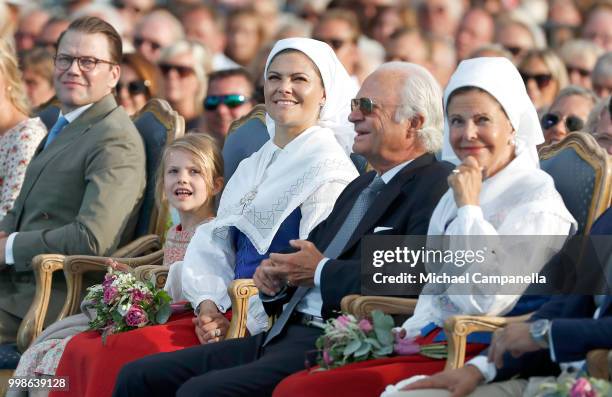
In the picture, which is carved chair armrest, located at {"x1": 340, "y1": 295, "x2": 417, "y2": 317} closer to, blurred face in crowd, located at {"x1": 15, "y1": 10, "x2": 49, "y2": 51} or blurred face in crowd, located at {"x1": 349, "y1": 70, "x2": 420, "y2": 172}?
blurred face in crowd, located at {"x1": 349, "y1": 70, "x2": 420, "y2": 172}

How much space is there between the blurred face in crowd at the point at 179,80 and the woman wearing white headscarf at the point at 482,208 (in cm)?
471

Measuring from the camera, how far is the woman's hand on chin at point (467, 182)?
5137 millimetres

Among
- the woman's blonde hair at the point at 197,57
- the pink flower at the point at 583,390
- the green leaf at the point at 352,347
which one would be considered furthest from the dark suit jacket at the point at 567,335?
the woman's blonde hair at the point at 197,57

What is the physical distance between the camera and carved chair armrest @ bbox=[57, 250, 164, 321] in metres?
7.33

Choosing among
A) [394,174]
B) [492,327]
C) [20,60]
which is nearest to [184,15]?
[20,60]

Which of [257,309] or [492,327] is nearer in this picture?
[492,327]

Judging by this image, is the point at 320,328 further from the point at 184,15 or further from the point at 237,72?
the point at 184,15

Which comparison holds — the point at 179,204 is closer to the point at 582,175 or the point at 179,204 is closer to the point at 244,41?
the point at 582,175

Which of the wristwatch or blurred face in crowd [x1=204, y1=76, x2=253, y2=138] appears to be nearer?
the wristwatch

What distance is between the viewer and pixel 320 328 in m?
5.94

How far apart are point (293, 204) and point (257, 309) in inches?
19.3

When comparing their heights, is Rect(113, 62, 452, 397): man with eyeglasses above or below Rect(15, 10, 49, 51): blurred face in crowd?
below

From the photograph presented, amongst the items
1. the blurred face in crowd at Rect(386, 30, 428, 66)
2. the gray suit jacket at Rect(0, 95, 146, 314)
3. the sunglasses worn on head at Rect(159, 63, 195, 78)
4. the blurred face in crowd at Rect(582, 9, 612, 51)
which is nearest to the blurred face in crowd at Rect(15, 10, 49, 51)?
the sunglasses worn on head at Rect(159, 63, 195, 78)

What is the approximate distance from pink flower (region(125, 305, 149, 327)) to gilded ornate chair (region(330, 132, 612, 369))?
1306 mm
